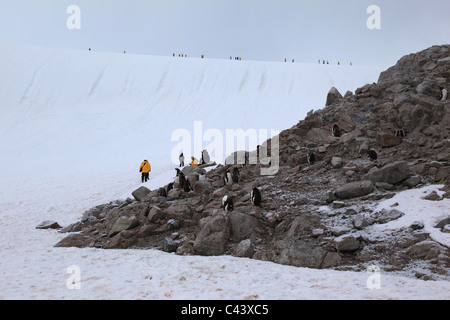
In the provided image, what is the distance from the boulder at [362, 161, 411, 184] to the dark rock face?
22mm

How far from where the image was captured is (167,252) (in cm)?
625

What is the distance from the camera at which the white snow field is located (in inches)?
167

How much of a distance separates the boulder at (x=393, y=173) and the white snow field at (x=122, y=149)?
2.23 ft

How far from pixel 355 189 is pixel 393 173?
0.99 m

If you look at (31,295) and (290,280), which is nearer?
(31,295)

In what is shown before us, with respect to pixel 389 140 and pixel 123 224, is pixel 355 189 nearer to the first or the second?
pixel 389 140

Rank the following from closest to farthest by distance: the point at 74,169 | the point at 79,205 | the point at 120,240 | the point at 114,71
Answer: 1. the point at 120,240
2. the point at 79,205
3. the point at 74,169
4. the point at 114,71

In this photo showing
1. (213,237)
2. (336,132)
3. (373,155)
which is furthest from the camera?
(336,132)

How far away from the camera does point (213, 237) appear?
6.10 m

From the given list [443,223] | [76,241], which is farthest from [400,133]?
[76,241]

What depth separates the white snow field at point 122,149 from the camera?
423 cm

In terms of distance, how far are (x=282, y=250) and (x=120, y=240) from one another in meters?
3.84

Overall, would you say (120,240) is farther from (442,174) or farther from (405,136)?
(405,136)

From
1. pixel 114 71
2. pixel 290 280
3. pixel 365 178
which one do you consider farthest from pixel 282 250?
pixel 114 71
